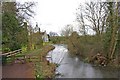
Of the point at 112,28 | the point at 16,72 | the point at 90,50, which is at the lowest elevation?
the point at 16,72

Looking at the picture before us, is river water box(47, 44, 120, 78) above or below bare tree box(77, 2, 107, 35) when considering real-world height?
below

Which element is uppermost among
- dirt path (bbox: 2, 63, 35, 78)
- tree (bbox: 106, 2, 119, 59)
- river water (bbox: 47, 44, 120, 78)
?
tree (bbox: 106, 2, 119, 59)

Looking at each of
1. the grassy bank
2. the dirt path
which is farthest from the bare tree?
the dirt path

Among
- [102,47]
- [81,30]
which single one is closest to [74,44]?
[81,30]

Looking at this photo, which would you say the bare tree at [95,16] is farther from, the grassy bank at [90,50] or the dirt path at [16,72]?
the dirt path at [16,72]

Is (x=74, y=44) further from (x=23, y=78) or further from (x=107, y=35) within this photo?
(x=23, y=78)

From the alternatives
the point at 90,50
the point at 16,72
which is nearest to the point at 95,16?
the point at 90,50

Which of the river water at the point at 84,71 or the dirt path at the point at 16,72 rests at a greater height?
the dirt path at the point at 16,72

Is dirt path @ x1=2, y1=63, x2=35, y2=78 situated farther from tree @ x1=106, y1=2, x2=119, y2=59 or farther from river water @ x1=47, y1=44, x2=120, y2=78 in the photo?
tree @ x1=106, y1=2, x2=119, y2=59

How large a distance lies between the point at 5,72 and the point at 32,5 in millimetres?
9506

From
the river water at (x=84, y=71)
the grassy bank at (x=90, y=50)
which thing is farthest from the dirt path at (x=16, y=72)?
the grassy bank at (x=90, y=50)

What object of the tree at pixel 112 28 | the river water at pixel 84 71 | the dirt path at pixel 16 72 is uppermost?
the tree at pixel 112 28

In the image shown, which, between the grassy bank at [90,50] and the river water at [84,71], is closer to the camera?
the river water at [84,71]

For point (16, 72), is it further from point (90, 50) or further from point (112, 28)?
point (90, 50)
